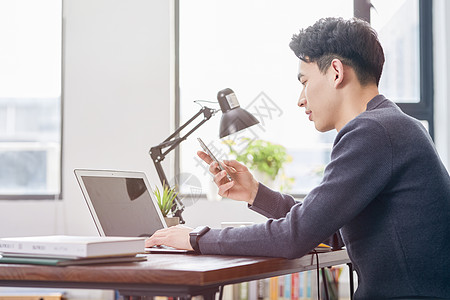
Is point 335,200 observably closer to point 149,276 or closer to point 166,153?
point 149,276

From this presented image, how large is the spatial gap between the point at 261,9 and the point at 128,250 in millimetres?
3023

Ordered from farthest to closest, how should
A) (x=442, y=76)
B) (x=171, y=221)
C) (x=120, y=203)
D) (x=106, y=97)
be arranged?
(x=442, y=76) < (x=106, y=97) < (x=171, y=221) < (x=120, y=203)

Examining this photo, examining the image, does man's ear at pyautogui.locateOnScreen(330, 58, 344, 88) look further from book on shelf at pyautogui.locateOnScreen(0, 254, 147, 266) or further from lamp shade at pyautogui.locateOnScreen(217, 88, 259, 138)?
lamp shade at pyautogui.locateOnScreen(217, 88, 259, 138)

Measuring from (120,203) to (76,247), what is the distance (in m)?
0.77

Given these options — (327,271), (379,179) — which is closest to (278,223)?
(379,179)

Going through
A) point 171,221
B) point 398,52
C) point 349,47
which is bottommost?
point 171,221

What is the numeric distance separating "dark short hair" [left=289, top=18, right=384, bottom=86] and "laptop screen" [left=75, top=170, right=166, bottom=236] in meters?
0.73

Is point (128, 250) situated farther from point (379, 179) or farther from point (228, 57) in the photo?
point (228, 57)

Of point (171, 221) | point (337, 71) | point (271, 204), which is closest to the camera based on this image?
point (337, 71)

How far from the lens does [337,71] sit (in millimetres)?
1449

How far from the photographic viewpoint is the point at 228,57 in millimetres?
3859

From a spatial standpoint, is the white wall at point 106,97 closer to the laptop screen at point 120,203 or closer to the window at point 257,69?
the window at point 257,69

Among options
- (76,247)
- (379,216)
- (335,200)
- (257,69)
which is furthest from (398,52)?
(76,247)

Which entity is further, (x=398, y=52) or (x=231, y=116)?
(x=398, y=52)
